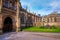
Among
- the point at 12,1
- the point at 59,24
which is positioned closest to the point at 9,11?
the point at 12,1

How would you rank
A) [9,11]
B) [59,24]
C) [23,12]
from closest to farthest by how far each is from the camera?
[9,11]
[59,24]
[23,12]

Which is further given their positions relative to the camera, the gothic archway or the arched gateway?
the gothic archway

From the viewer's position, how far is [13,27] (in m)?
25.1

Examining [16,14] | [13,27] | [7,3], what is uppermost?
[7,3]

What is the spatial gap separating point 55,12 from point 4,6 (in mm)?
34831

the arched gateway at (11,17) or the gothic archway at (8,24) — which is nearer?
the arched gateway at (11,17)

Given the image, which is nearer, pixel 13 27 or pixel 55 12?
pixel 13 27

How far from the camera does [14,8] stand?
25.2 m

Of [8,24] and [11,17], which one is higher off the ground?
[11,17]

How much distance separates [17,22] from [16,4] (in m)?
4.46

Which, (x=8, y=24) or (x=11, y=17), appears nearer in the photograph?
(x=11, y=17)

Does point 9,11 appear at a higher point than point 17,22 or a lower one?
higher

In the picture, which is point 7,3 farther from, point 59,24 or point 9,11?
point 59,24

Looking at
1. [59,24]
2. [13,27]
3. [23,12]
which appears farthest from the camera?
[23,12]
